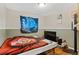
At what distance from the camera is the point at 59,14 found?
4.12ft

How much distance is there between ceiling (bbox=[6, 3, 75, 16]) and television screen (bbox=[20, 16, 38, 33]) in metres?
0.07

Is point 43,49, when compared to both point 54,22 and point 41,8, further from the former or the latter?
point 41,8

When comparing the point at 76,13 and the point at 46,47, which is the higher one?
the point at 76,13

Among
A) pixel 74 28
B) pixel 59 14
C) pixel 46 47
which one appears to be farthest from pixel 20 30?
pixel 74 28

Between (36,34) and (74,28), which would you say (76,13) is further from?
(36,34)

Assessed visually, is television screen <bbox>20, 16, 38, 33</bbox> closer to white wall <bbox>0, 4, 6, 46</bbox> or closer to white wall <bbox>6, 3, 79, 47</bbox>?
white wall <bbox>6, 3, 79, 47</bbox>

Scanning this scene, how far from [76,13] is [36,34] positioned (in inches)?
16.8

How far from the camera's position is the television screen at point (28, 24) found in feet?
4.13

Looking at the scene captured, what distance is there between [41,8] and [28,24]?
195mm

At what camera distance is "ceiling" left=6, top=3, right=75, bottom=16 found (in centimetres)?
126

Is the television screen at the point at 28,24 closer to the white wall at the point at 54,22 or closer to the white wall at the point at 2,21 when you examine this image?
the white wall at the point at 54,22

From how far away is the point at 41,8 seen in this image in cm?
127

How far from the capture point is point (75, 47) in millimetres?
1250
